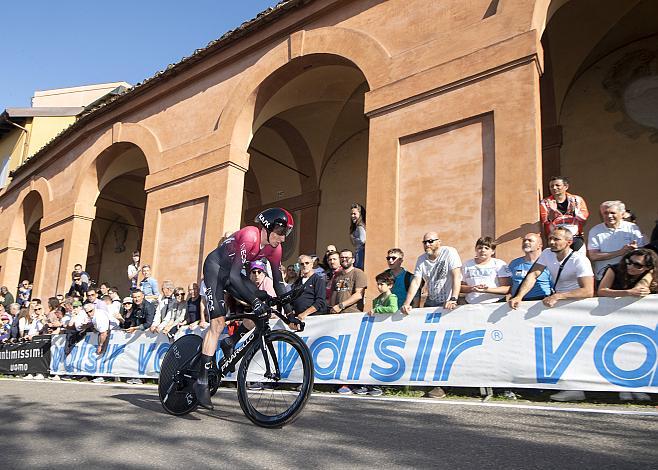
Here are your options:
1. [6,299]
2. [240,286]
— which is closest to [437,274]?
[240,286]

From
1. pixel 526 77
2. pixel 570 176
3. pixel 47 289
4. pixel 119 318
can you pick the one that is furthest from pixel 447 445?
pixel 47 289

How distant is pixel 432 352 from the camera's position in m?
6.04

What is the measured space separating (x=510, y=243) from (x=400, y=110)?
3.25 metres

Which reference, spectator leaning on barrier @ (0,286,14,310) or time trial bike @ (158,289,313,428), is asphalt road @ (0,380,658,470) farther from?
spectator leaning on barrier @ (0,286,14,310)

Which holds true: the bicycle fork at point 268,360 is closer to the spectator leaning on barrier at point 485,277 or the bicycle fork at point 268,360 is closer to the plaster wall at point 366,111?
the spectator leaning on barrier at point 485,277

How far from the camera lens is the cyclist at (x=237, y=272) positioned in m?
4.36

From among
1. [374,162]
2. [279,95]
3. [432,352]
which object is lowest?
[432,352]

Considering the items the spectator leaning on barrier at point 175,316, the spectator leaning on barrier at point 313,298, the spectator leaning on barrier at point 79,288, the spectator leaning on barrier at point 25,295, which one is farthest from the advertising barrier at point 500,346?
the spectator leaning on barrier at point 25,295

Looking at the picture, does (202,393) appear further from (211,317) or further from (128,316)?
(128,316)

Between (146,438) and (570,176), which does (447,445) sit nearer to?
(146,438)

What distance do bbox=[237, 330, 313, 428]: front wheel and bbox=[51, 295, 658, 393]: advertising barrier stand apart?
2.28m

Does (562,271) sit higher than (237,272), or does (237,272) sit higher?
(562,271)

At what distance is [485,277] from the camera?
270 inches

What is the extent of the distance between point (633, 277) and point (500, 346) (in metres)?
1.46
